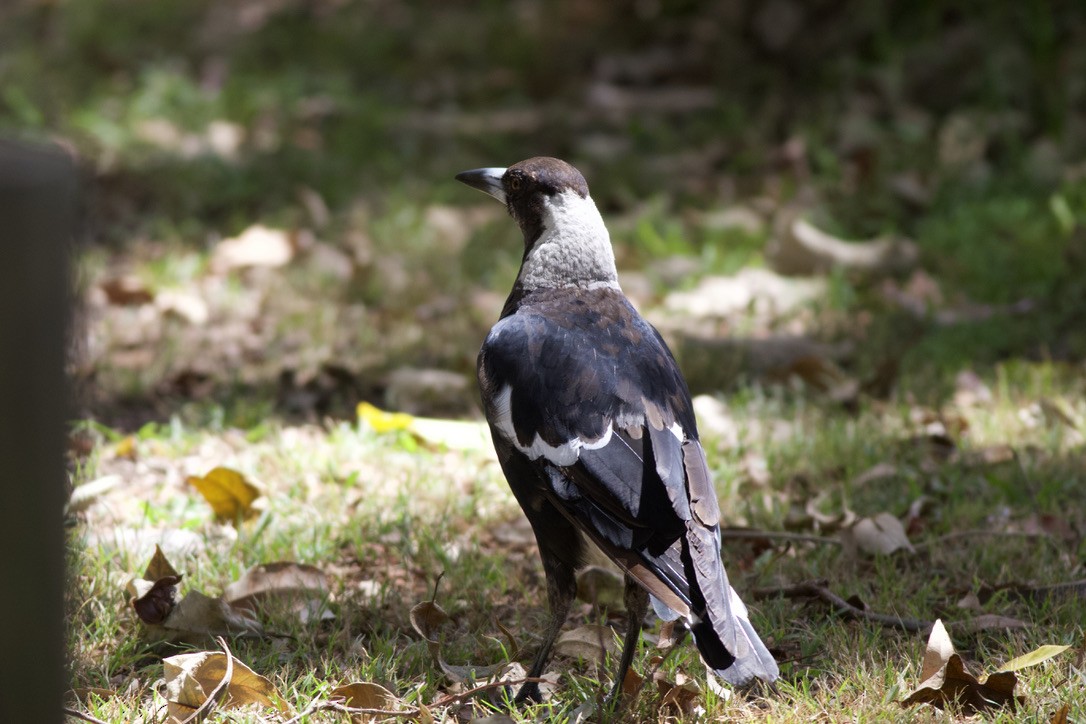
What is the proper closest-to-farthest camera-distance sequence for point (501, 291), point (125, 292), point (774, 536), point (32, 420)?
point (32, 420)
point (774, 536)
point (125, 292)
point (501, 291)

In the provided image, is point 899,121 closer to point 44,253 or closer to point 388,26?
point 388,26

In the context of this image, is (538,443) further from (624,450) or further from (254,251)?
(254,251)

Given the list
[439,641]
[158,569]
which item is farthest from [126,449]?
[439,641]

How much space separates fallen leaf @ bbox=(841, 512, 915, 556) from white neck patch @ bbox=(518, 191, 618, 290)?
88 centimetres

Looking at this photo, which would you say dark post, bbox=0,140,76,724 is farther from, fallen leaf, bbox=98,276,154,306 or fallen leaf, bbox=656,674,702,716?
fallen leaf, bbox=98,276,154,306

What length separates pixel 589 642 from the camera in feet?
8.89

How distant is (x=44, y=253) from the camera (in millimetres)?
1506

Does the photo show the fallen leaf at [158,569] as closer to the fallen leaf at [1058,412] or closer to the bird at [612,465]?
the bird at [612,465]

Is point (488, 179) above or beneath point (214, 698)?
above

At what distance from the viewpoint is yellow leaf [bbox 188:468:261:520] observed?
325cm

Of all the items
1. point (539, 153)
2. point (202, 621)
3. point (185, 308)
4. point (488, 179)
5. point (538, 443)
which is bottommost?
point (202, 621)

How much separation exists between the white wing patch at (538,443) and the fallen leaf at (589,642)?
459mm

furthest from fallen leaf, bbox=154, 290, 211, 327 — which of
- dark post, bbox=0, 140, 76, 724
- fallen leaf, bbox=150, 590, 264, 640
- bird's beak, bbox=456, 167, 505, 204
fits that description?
dark post, bbox=0, 140, 76, 724

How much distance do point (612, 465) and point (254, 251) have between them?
127 inches
